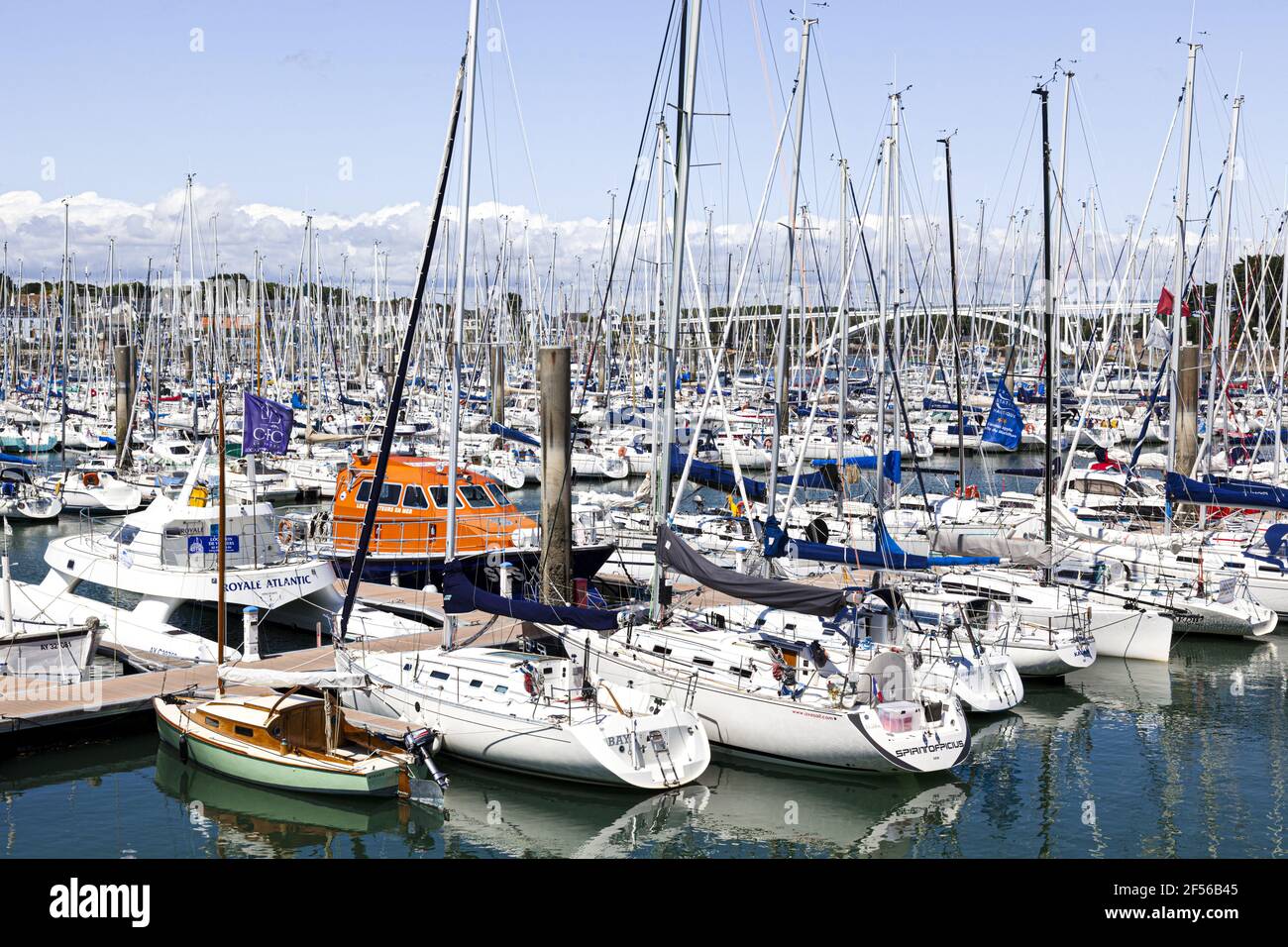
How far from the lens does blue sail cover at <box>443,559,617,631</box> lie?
22.6 m

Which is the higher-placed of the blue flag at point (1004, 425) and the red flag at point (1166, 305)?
the red flag at point (1166, 305)

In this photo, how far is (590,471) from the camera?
188 feet

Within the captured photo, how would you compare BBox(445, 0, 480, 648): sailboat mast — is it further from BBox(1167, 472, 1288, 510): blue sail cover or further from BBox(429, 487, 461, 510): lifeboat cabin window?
BBox(1167, 472, 1288, 510): blue sail cover

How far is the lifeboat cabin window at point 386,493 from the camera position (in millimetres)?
31734

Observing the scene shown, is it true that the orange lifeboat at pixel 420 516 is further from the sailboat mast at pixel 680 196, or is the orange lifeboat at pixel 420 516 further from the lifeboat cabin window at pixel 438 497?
the sailboat mast at pixel 680 196

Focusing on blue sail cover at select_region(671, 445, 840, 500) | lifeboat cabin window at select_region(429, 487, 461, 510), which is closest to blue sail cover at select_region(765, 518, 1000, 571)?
blue sail cover at select_region(671, 445, 840, 500)

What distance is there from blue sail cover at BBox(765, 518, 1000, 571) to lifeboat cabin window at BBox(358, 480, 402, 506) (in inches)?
371

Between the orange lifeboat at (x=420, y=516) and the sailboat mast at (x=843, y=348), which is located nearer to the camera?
the orange lifeboat at (x=420, y=516)

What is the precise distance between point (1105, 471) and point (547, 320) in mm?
37913

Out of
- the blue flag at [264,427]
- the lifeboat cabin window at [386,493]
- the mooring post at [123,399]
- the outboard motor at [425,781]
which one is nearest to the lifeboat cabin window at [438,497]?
the lifeboat cabin window at [386,493]

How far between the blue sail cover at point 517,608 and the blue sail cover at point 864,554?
5.46 m

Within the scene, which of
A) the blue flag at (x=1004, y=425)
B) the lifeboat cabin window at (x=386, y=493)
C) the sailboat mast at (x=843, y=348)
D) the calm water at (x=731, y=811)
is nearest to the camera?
the calm water at (x=731, y=811)
